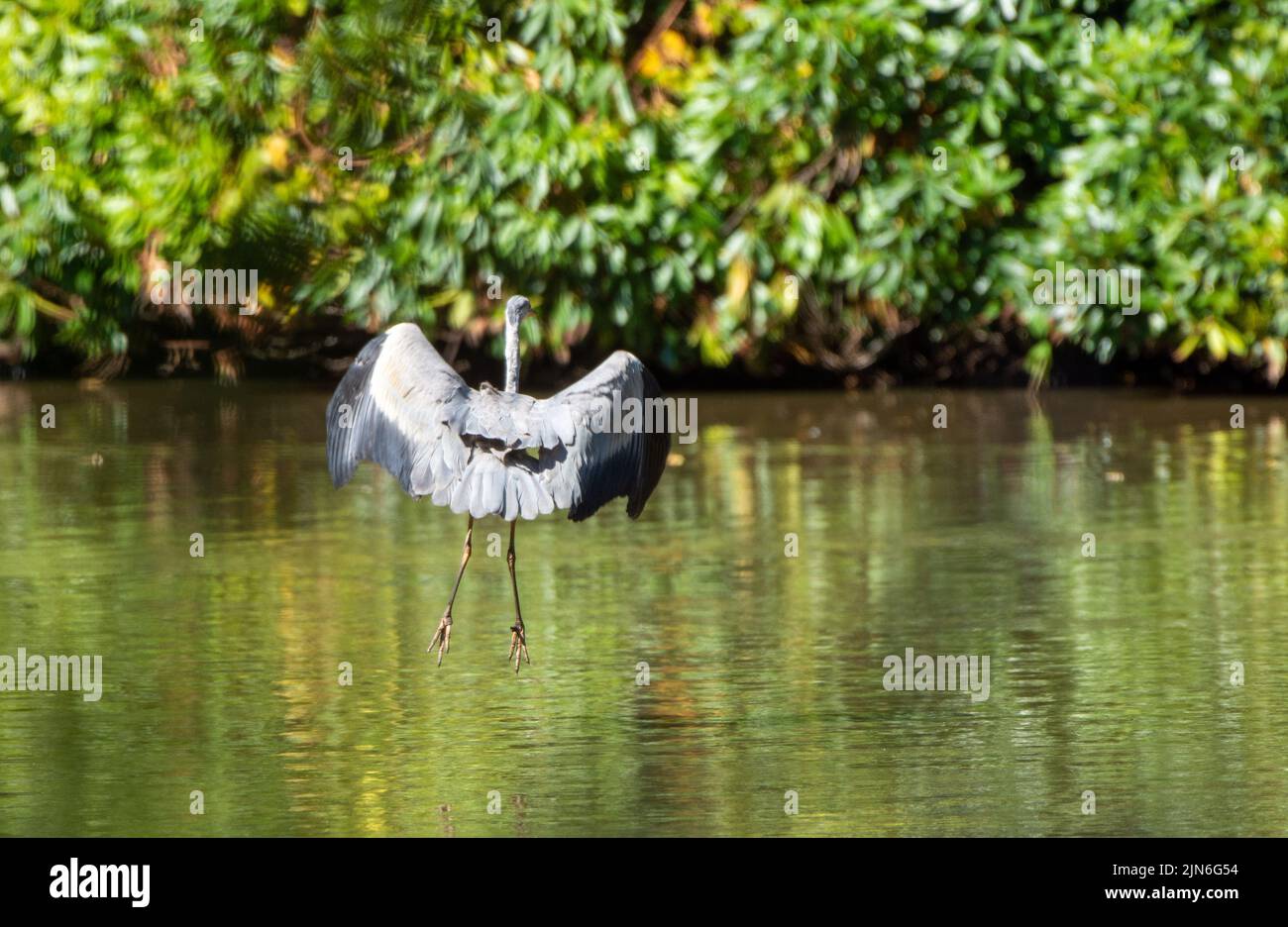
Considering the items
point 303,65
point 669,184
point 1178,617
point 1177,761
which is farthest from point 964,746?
point 669,184

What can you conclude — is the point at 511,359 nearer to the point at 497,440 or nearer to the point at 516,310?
the point at 516,310

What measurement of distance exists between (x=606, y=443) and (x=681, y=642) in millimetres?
1389


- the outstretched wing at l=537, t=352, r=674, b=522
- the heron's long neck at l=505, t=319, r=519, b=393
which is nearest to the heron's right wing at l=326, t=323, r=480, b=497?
the heron's long neck at l=505, t=319, r=519, b=393

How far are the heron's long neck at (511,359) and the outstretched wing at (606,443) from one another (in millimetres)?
248

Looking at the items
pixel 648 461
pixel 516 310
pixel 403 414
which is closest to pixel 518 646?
pixel 648 461

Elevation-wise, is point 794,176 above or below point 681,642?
above

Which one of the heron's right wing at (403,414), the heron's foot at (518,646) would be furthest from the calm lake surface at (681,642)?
the heron's right wing at (403,414)

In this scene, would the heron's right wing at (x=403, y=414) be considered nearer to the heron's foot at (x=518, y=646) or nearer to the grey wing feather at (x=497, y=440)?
the grey wing feather at (x=497, y=440)

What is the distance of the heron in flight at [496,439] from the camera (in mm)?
8414

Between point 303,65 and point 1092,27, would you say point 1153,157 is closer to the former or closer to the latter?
point 1092,27

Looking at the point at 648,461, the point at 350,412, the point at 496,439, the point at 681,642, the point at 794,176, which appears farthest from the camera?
the point at 794,176

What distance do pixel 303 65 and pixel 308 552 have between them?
357 inches

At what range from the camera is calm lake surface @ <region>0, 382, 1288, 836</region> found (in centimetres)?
698

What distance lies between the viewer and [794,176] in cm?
1961
